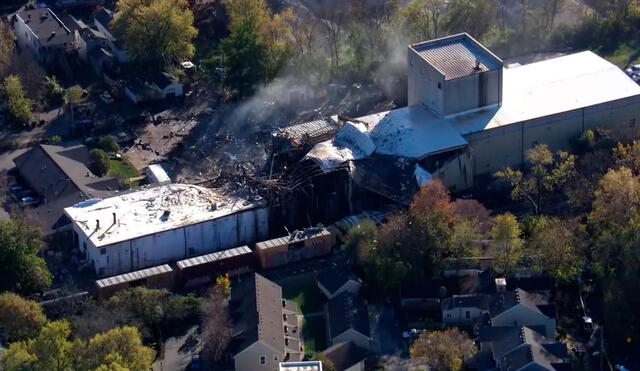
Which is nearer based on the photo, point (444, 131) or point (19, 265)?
point (19, 265)

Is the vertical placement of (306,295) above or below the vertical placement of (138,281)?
below

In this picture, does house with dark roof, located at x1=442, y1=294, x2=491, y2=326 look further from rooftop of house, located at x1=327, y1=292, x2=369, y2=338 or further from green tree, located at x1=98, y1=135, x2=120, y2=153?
green tree, located at x1=98, y1=135, x2=120, y2=153

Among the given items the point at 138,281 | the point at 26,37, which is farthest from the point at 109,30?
the point at 138,281

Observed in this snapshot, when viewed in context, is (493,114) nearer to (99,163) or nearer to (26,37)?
(99,163)

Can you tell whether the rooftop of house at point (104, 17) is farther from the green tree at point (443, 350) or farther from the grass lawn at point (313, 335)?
the green tree at point (443, 350)

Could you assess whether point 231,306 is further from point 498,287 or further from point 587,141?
point 587,141

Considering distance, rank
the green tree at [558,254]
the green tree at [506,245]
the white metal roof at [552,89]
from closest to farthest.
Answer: the green tree at [558,254], the green tree at [506,245], the white metal roof at [552,89]

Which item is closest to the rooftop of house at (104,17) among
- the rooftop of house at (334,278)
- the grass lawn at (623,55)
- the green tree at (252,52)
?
the green tree at (252,52)

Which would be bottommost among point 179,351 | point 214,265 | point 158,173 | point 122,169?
point 179,351
